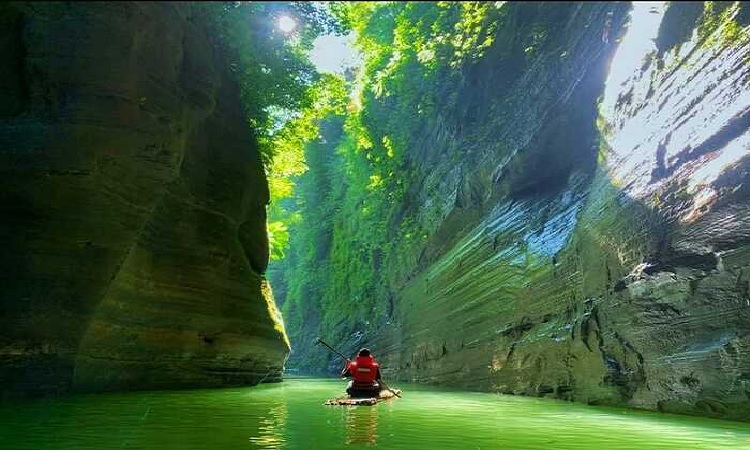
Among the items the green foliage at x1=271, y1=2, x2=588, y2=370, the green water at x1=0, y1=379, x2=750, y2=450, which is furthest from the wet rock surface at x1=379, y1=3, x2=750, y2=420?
the green foliage at x1=271, y1=2, x2=588, y2=370

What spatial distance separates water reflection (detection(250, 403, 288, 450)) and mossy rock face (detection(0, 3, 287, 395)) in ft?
14.9

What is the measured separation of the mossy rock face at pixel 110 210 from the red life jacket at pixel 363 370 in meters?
4.22

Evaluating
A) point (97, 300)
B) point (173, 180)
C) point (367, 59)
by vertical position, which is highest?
point (367, 59)

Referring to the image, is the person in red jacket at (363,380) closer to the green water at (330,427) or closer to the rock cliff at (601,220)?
the green water at (330,427)

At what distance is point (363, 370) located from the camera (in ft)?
37.9

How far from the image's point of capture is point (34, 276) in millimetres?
10695

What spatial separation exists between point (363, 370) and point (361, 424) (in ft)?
13.3

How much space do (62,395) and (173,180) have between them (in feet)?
16.4

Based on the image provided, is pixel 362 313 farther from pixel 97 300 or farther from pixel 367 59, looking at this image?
pixel 97 300

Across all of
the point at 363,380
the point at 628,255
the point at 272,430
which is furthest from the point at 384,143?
the point at 272,430

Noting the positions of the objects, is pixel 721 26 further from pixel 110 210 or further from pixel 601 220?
pixel 110 210

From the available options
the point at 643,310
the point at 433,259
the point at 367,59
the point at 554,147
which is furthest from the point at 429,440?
the point at 367,59

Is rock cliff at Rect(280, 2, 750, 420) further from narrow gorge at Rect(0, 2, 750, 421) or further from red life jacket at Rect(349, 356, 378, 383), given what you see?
red life jacket at Rect(349, 356, 378, 383)

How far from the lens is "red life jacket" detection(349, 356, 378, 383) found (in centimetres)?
1155
